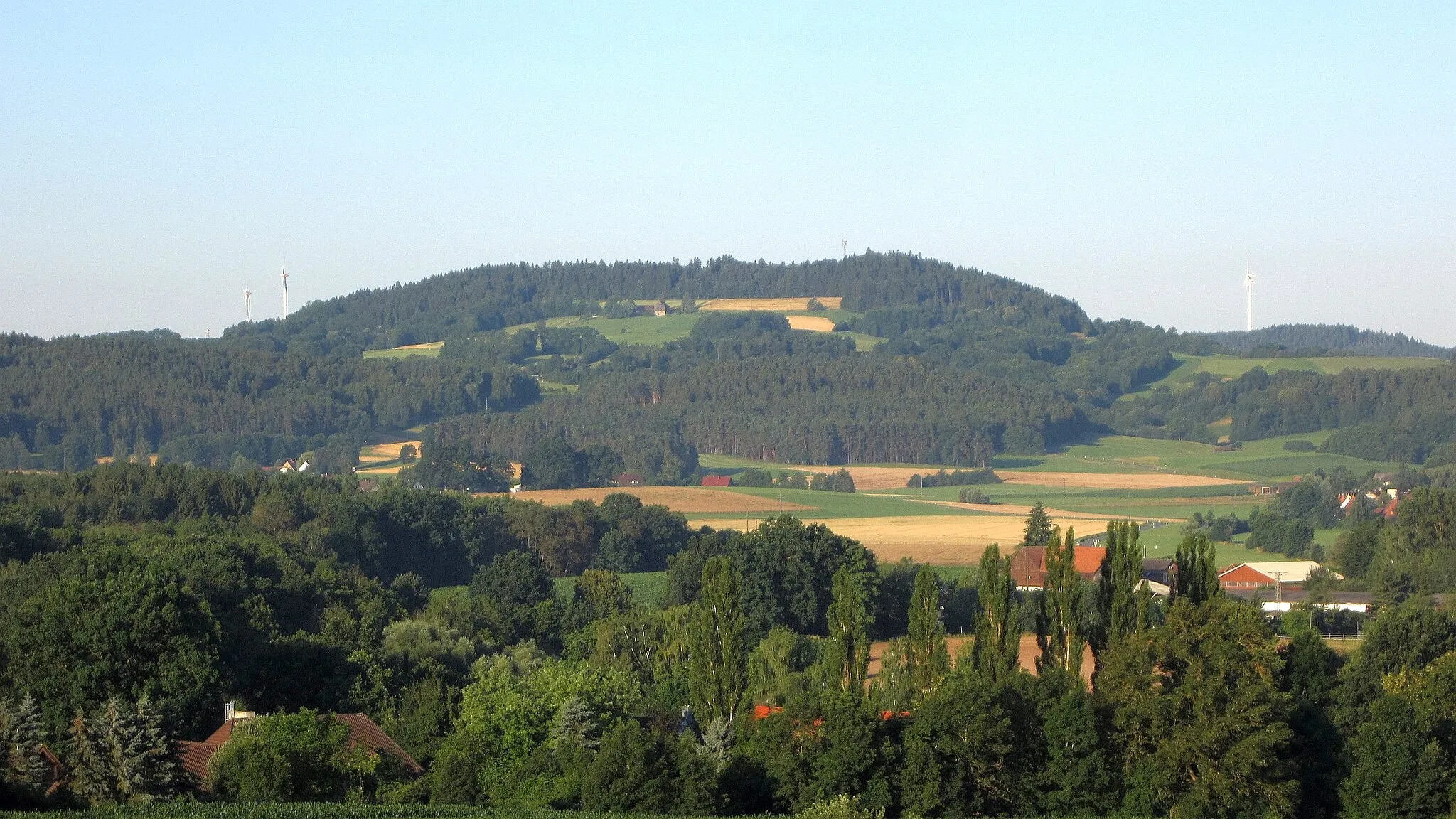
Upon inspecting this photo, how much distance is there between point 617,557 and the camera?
111 m

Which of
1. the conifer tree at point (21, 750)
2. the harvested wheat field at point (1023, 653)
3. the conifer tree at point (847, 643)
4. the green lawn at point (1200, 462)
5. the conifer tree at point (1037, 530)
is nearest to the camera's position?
the conifer tree at point (21, 750)

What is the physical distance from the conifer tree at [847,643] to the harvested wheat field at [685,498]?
75.4m

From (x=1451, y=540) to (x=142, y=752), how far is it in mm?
73870

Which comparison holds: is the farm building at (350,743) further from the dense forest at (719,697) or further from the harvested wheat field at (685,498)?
the harvested wheat field at (685,498)

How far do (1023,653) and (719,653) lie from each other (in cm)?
2059

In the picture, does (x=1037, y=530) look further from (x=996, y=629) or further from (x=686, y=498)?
(x=686, y=498)

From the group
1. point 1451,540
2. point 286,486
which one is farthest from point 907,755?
point 286,486

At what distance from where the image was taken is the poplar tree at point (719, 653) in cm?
5500

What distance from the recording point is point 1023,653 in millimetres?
72625

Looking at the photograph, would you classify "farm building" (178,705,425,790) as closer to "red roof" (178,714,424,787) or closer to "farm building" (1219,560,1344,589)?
"red roof" (178,714,424,787)

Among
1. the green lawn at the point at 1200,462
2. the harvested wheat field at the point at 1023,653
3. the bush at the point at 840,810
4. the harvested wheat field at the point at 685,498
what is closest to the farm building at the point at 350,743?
the bush at the point at 840,810

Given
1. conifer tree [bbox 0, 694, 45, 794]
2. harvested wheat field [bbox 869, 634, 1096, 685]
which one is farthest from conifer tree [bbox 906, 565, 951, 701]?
conifer tree [bbox 0, 694, 45, 794]

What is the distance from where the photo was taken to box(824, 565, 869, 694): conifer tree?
5791 centimetres

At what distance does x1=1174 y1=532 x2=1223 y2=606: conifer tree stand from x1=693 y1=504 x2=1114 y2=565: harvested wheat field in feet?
150
